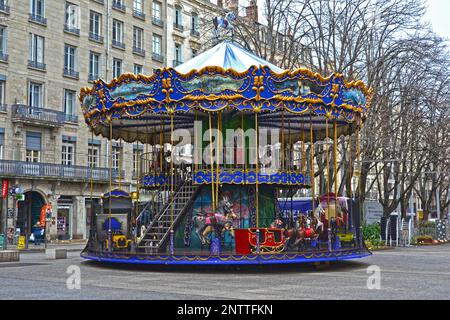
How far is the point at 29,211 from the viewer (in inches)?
1800

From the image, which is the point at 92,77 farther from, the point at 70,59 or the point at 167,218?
the point at 167,218

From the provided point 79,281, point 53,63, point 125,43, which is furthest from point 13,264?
point 125,43

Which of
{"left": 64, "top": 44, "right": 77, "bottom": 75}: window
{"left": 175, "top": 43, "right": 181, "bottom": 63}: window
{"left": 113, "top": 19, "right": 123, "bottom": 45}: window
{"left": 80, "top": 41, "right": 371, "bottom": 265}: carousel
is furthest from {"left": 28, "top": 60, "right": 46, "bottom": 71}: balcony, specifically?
{"left": 80, "top": 41, "right": 371, "bottom": 265}: carousel

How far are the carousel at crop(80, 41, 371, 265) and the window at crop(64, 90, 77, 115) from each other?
74.3ft

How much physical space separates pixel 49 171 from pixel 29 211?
3092 millimetres

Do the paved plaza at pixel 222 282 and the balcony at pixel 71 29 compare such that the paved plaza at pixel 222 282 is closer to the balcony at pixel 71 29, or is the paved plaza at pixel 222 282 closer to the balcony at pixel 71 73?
the balcony at pixel 71 73

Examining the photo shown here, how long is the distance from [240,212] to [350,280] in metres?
6.77

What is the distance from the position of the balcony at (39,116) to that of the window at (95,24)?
6993 millimetres

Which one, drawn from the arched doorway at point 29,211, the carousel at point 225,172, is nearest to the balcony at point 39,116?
the arched doorway at point 29,211

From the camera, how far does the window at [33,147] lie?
44.9 meters

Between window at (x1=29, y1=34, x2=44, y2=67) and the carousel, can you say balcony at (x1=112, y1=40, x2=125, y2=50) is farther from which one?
the carousel

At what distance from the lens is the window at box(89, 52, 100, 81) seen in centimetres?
5058

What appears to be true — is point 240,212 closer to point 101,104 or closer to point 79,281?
point 101,104

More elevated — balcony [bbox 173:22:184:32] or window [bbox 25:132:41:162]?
balcony [bbox 173:22:184:32]
